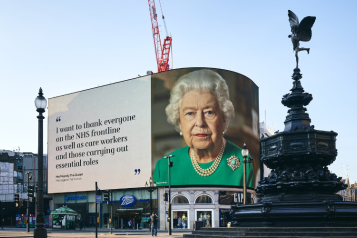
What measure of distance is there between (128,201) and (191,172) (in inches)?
490

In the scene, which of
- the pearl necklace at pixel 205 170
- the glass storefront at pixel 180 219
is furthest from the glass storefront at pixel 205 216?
the pearl necklace at pixel 205 170

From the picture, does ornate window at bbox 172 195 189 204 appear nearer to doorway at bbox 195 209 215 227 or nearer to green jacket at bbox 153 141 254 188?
green jacket at bbox 153 141 254 188

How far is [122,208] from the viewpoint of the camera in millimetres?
73562

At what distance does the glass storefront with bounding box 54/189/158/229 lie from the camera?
70.4 meters

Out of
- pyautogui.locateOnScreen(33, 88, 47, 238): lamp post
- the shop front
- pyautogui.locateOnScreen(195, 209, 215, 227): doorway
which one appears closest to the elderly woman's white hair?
the shop front

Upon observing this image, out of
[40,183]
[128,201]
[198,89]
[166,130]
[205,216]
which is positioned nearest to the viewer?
[40,183]

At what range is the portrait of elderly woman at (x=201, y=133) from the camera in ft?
217

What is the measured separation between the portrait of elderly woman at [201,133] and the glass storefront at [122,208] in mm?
5302

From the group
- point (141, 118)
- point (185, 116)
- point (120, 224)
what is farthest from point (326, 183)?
point (120, 224)

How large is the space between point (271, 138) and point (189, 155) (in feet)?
163

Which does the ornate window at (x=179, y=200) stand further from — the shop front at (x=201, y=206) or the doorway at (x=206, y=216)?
the doorway at (x=206, y=216)

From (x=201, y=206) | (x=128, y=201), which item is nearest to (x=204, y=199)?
(x=201, y=206)

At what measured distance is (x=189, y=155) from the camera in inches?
2625

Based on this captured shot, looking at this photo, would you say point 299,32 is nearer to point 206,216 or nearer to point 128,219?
point 206,216
